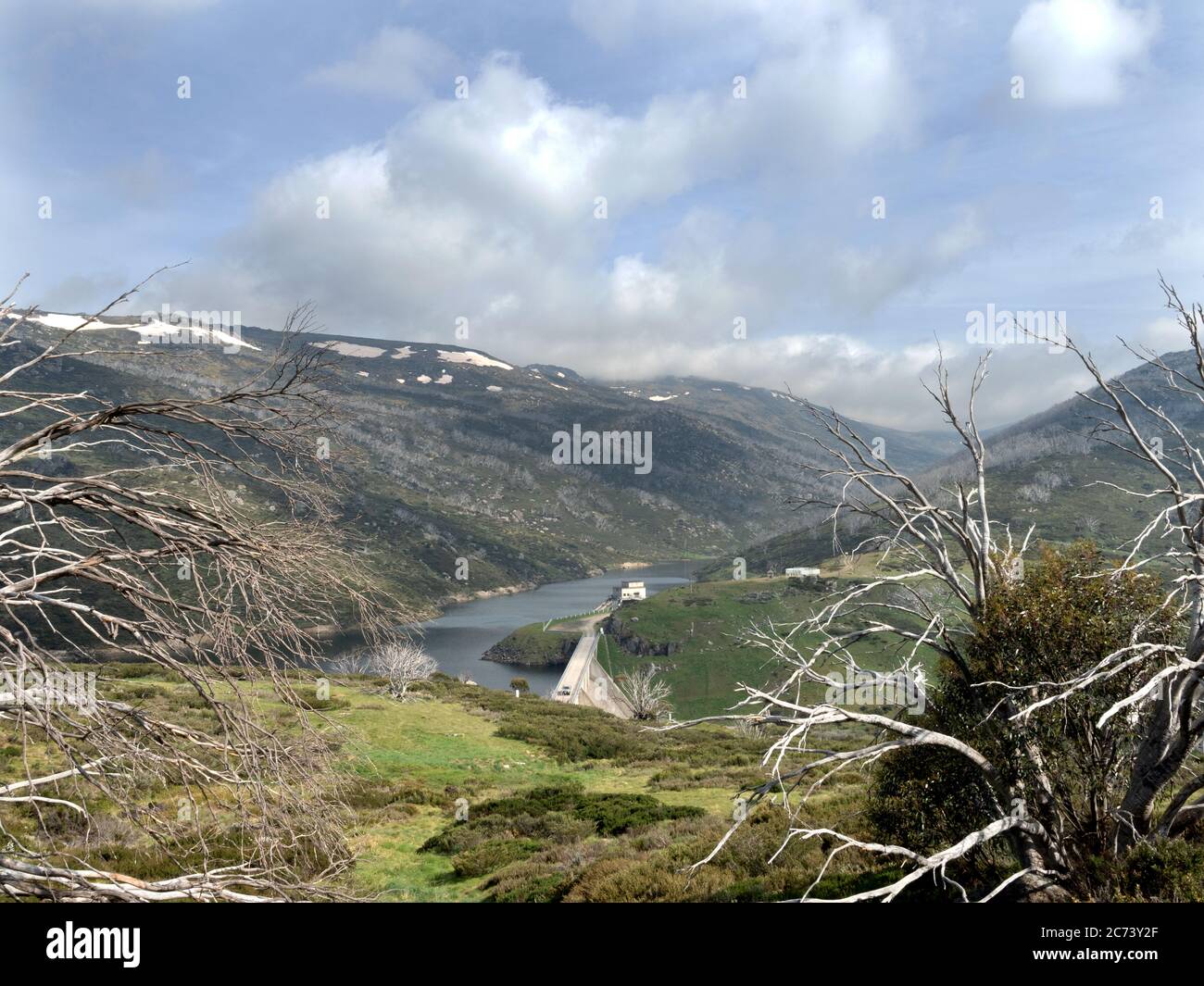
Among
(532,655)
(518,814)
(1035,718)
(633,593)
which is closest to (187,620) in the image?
(1035,718)

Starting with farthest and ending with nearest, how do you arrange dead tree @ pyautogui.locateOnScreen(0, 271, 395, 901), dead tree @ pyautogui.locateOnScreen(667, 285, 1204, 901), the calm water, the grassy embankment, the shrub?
the calm water → the shrub → the grassy embankment → dead tree @ pyautogui.locateOnScreen(667, 285, 1204, 901) → dead tree @ pyautogui.locateOnScreen(0, 271, 395, 901)

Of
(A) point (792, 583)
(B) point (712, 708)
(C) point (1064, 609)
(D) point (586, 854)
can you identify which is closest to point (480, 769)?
(D) point (586, 854)

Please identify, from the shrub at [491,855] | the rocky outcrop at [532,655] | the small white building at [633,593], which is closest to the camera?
the shrub at [491,855]

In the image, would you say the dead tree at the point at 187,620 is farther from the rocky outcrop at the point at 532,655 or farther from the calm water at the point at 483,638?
the rocky outcrop at the point at 532,655

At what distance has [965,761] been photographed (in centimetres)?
943

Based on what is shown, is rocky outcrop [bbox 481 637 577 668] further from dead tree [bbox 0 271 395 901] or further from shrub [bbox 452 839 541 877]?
dead tree [bbox 0 271 395 901]

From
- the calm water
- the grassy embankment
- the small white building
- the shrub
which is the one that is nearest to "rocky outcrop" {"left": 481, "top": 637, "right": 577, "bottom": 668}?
the calm water

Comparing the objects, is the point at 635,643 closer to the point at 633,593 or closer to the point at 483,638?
the point at 483,638

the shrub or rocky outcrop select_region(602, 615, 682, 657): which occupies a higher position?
the shrub

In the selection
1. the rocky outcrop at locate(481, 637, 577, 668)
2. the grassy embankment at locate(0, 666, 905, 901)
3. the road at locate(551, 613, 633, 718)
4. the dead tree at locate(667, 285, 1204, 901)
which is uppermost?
the dead tree at locate(667, 285, 1204, 901)

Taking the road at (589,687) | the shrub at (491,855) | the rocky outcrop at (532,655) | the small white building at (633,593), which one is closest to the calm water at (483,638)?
the rocky outcrop at (532,655)

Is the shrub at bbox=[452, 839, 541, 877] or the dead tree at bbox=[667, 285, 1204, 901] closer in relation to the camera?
the dead tree at bbox=[667, 285, 1204, 901]

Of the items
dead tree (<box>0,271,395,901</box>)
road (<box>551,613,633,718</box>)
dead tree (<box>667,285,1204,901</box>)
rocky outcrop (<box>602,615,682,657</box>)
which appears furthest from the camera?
rocky outcrop (<box>602,615,682,657</box>)

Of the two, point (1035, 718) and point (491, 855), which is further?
point (491, 855)
